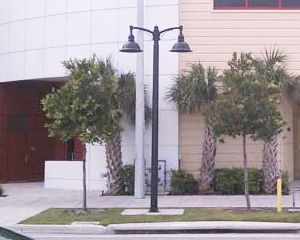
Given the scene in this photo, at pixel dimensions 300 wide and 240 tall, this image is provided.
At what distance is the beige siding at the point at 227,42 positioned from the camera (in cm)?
2392

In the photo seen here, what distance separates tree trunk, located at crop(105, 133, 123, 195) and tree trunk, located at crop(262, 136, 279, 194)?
5.10 metres

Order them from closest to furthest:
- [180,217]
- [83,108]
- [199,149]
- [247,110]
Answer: [180,217] < [247,110] < [83,108] < [199,149]

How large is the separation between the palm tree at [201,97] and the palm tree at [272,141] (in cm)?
177

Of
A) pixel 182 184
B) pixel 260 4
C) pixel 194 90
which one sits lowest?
pixel 182 184

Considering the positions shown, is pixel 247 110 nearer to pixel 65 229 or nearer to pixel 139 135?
pixel 139 135

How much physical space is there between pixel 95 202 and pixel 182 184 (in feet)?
11.8

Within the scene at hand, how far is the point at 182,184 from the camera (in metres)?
22.7

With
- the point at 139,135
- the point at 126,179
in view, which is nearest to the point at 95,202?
the point at 126,179

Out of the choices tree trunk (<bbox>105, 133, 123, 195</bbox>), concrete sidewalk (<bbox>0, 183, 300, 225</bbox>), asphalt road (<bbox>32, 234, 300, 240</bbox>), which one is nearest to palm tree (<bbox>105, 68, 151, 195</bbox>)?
tree trunk (<bbox>105, 133, 123, 195</bbox>)

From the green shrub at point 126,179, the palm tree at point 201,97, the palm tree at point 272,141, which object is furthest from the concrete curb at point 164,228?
the palm tree at point 201,97

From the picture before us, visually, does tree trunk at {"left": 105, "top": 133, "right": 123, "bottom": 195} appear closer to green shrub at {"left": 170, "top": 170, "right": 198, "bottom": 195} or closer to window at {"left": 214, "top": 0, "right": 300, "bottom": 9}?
green shrub at {"left": 170, "top": 170, "right": 198, "bottom": 195}

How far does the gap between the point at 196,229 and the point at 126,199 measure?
7.14m

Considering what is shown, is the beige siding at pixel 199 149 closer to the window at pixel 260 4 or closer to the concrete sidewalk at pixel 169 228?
the window at pixel 260 4

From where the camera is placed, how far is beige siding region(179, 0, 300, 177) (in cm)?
2392
